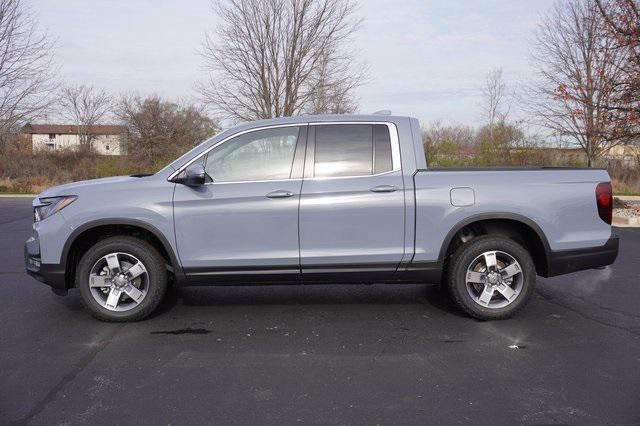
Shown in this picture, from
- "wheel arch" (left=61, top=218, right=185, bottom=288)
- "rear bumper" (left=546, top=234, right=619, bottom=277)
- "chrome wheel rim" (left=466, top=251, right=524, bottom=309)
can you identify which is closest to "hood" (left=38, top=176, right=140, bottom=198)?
"wheel arch" (left=61, top=218, right=185, bottom=288)

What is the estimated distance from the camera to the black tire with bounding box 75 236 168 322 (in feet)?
15.1

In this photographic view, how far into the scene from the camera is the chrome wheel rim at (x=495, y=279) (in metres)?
4.69

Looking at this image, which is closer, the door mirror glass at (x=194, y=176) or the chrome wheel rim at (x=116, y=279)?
the door mirror glass at (x=194, y=176)

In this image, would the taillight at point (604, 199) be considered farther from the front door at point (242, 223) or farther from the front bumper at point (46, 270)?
the front bumper at point (46, 270)

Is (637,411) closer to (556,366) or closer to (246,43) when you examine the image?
(556,366)

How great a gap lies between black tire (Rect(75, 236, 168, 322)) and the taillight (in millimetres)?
4154

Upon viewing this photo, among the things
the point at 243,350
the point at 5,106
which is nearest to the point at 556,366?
the point at 243,350

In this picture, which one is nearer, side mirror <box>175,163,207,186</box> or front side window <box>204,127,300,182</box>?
side mirror <box>175,163,207,186</box>

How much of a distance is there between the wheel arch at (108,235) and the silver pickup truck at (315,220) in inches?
0.6

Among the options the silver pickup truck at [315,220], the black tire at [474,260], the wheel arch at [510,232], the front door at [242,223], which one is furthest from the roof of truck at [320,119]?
the black tire at [474,260]

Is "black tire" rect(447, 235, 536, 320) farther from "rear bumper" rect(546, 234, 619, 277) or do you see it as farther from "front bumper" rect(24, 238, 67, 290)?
"front bumper" rect(24, 238, 67, 290)

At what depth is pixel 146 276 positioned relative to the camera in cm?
464

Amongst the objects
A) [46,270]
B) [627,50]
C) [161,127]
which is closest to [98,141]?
[161,127]

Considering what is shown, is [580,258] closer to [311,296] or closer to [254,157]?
Answer: [311,296]
